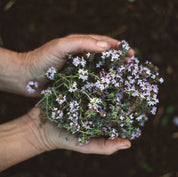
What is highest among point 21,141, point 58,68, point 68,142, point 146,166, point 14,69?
point 58,68

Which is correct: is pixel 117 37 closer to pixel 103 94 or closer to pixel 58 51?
pixel 58 51

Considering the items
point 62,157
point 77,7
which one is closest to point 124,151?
point 62,157

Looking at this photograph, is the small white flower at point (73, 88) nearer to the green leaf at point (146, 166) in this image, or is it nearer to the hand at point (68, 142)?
the hand at point (68, 142)

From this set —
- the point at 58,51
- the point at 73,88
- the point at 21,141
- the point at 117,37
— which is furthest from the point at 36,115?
the point at 117,37

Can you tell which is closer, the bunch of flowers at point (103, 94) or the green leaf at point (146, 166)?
the bunch of flowers at point (103, 94)

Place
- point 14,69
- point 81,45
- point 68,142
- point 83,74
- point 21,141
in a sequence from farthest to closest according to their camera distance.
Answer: point 14,69
point 21,141
point 68,142
point 81,45
point 83,74

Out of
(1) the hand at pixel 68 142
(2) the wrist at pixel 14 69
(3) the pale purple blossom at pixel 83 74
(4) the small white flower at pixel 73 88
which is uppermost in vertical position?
(3) the pale purple blossom at pixel 83 74

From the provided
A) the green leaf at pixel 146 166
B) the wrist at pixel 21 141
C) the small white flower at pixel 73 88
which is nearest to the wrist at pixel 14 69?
the wrist at pixel 21 141

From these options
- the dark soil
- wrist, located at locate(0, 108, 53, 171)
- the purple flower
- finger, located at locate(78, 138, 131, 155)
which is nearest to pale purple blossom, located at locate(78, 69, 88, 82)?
the purple flower
